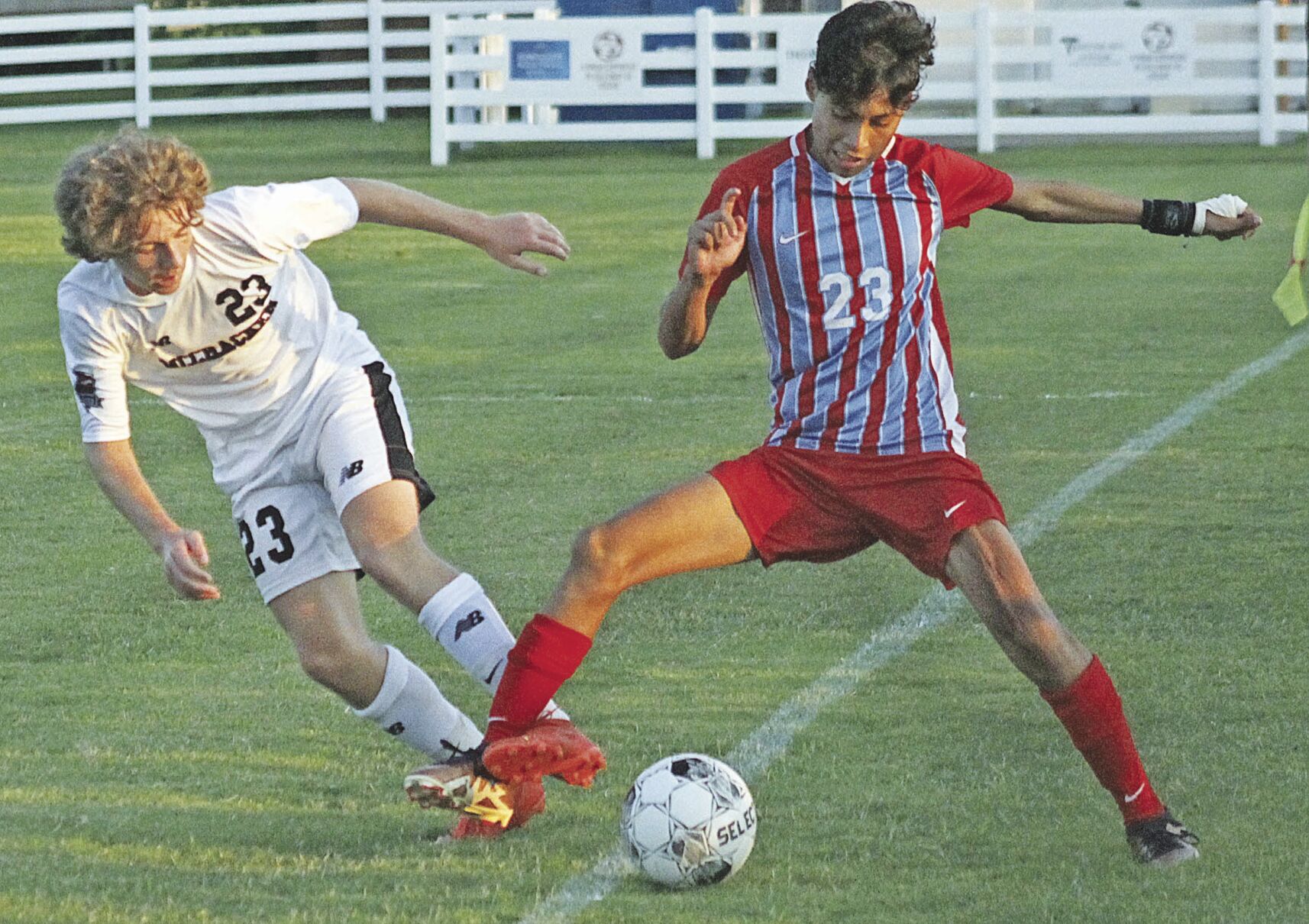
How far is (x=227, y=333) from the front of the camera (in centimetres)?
480

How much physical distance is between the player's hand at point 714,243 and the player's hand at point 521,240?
0.40m

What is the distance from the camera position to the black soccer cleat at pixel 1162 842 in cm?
445

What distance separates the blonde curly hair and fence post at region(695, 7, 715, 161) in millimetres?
20165

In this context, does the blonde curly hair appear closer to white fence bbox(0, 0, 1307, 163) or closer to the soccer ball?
the soccer ball

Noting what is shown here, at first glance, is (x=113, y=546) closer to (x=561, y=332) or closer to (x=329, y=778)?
(x=329, y=778)

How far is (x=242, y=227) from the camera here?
4.77 meters

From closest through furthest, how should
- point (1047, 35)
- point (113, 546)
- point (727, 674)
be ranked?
point (727, 674), point (113, 546), point (1047, 35)

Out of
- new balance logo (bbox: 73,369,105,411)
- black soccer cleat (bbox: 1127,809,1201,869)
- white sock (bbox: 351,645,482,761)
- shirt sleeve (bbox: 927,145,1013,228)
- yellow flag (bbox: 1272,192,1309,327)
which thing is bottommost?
black soccer cleat (bbox: 1127,809,1201,869)

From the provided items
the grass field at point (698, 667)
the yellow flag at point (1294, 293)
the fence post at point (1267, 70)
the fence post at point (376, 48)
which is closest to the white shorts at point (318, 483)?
the grass field at point (698, 667)

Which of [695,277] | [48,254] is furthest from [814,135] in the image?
[48,254]

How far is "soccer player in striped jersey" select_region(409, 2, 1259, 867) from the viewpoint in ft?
14.4

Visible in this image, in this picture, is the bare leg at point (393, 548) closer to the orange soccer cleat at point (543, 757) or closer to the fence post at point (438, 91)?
the orange soccer cleat at point (543, 757)

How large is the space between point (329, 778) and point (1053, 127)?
20.1 m

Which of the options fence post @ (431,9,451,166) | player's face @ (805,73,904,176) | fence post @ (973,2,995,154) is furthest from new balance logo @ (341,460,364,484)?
fence post @ (431,9,451,166)
